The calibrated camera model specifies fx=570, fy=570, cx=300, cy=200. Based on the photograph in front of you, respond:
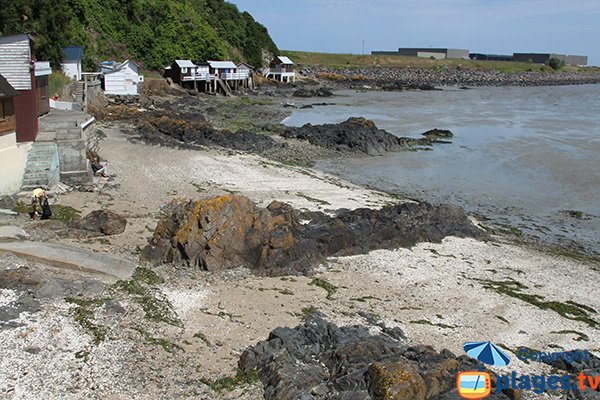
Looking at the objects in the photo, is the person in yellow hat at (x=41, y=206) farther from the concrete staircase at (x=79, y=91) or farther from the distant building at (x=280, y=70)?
the distant building at (x=280, y=70)

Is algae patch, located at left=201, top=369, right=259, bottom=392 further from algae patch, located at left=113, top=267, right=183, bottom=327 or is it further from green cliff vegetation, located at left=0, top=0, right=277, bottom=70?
green cliff vegetation, located at left=0, top=0, right=277, bottom=70

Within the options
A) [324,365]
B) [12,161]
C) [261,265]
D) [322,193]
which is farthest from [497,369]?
[12,161]

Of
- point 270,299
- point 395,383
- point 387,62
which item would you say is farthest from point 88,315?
point 387,62

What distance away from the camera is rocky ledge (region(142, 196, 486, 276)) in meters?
16.0

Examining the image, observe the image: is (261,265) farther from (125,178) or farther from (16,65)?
(16,65)

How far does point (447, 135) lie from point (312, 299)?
35.2 meters

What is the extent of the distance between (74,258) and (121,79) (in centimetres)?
4166

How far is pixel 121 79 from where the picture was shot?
52.7 m

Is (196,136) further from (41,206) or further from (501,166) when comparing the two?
(501,166)

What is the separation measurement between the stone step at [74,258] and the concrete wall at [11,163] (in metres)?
6.43

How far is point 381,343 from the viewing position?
11211 millimetres

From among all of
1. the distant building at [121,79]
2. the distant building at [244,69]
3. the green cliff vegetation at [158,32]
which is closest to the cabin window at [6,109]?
the distant building at [121,79]

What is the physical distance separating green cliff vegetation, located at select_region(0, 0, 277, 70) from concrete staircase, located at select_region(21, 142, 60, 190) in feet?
118

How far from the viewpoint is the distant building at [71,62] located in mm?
41969
